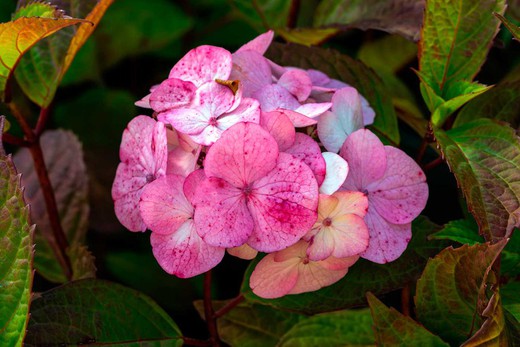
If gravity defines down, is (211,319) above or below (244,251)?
below

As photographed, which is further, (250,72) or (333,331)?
(333,331)

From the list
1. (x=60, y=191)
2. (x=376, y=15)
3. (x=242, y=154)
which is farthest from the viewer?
(x=60, y=191)

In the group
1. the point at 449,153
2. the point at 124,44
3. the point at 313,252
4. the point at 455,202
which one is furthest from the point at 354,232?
the point at 124,44

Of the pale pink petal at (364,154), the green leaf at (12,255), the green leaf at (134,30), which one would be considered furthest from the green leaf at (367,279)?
the green leaf at (134,30)

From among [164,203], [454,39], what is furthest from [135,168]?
[454,39]

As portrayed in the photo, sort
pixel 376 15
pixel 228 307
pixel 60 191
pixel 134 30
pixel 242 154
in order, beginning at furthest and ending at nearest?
pixel 134 30
pixel 60 191
pixel 376 15
pixel 228 307
pixel 242 154

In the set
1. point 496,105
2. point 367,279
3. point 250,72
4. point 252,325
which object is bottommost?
point 252,325

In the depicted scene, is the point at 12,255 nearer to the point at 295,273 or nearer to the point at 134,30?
the point at 295,273

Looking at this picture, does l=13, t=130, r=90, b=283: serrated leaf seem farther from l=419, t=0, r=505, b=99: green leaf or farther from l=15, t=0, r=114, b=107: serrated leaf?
l=419, t=0, r=505, b=99: green leaf
